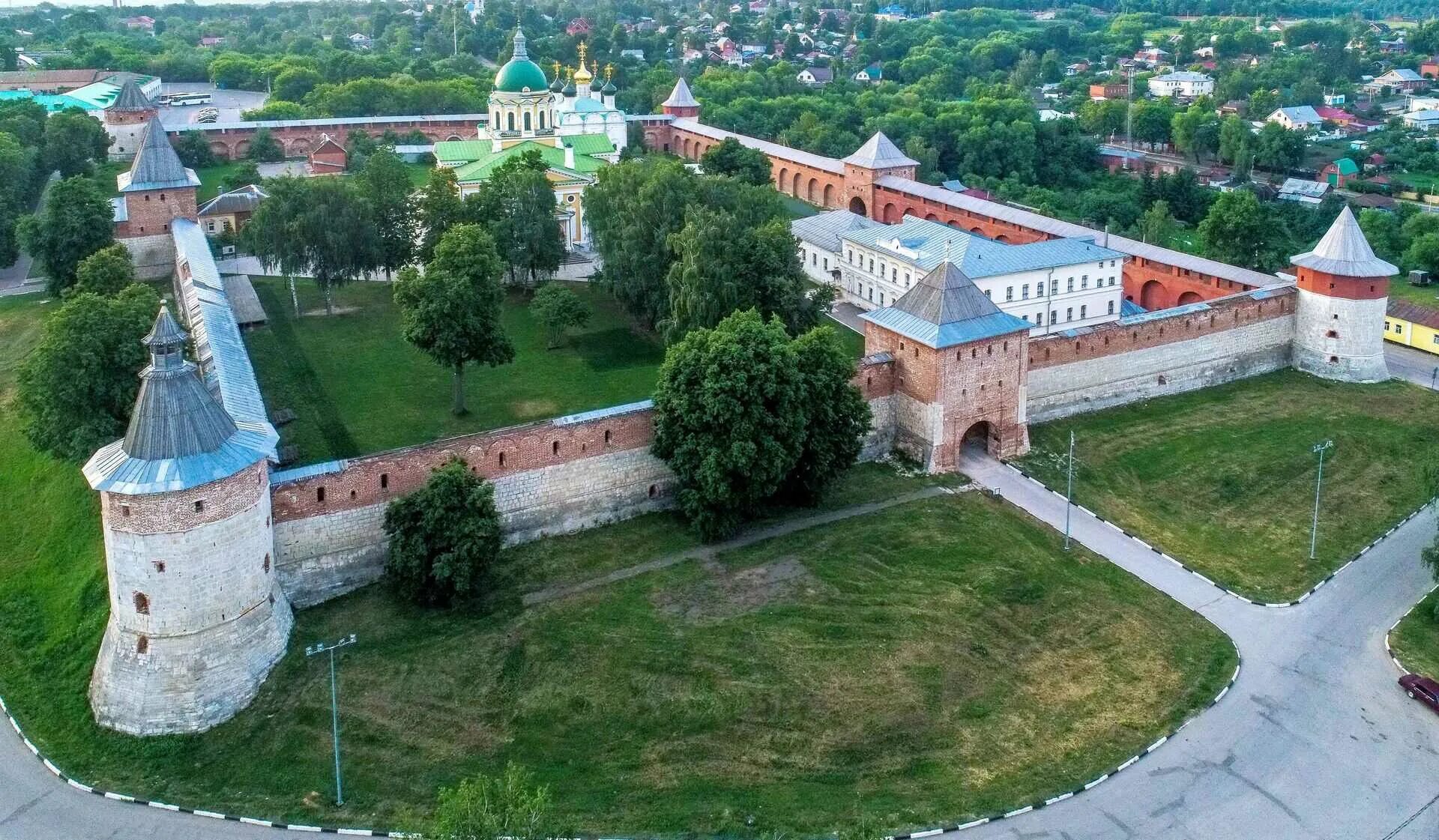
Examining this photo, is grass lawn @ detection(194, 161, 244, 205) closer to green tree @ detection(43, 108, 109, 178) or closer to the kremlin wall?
green tree @ detection(43, 108, 109, 178)

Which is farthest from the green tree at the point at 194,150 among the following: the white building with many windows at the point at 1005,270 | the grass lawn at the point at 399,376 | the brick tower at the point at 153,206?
the white building with many windows at the point at 1005,270

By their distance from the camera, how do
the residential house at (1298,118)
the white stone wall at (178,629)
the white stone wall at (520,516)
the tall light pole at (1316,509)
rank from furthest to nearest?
1. the residential house at (1298,118)
2. the tall light pole at (1316,509)
3. the white stone wall at (520,516)
4. the white stone wall at (178,629)

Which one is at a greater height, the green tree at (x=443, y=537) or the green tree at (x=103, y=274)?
the green tree at (x=103, y=274)

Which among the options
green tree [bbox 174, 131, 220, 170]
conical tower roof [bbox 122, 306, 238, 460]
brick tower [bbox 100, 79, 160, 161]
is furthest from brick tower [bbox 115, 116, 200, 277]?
green tree [bbox 174, 131, 220, 170]

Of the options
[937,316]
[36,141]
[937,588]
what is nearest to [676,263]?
[937,316]

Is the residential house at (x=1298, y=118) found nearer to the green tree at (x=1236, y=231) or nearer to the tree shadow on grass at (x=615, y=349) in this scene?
the green tree at (x=1236, y=231)

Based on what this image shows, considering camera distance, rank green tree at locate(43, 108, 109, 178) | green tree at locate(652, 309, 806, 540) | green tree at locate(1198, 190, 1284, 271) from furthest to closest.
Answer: green tree at locate(43, 108, 109, 178)
green tree at locate(1198, 190, 1284, 271)
green tree at locate(652, 309, 806, 540)
